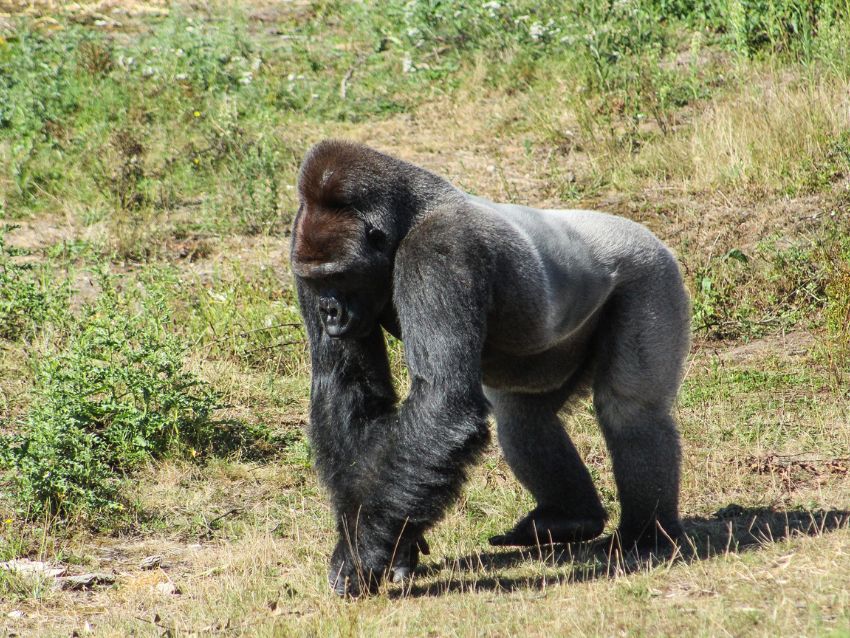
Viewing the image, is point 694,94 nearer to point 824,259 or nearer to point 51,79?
point 824,259

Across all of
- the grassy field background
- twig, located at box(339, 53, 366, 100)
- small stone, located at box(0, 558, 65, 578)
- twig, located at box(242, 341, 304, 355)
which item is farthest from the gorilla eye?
twig, located at box(339, 53, 366, 100)

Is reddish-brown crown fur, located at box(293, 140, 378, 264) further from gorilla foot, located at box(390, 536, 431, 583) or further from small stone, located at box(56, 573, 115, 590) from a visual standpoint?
small stone, located at box(56, 573, 115, 590)

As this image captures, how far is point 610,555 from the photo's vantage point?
431cm

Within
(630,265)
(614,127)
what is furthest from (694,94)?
(630,265)

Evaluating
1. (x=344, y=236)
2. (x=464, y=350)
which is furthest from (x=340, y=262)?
(x=464, y=350)

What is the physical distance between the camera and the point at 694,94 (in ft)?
31.7

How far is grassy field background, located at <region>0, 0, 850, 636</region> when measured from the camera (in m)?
4.04

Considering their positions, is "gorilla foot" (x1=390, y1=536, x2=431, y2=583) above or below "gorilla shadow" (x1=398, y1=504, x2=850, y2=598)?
above

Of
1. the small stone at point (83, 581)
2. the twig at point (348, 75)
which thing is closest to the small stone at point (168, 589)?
the small stone at point (83, 581)

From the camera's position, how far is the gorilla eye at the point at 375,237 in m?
3.89

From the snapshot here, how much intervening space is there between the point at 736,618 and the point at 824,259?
465 centimetres

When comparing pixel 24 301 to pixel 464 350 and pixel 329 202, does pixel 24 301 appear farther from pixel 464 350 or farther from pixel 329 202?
pixel 464 350

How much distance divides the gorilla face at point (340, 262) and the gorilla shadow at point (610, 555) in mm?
1036

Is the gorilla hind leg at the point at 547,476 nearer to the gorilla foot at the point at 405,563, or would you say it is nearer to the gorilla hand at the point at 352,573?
the gorilla foot at the point at 405,563
